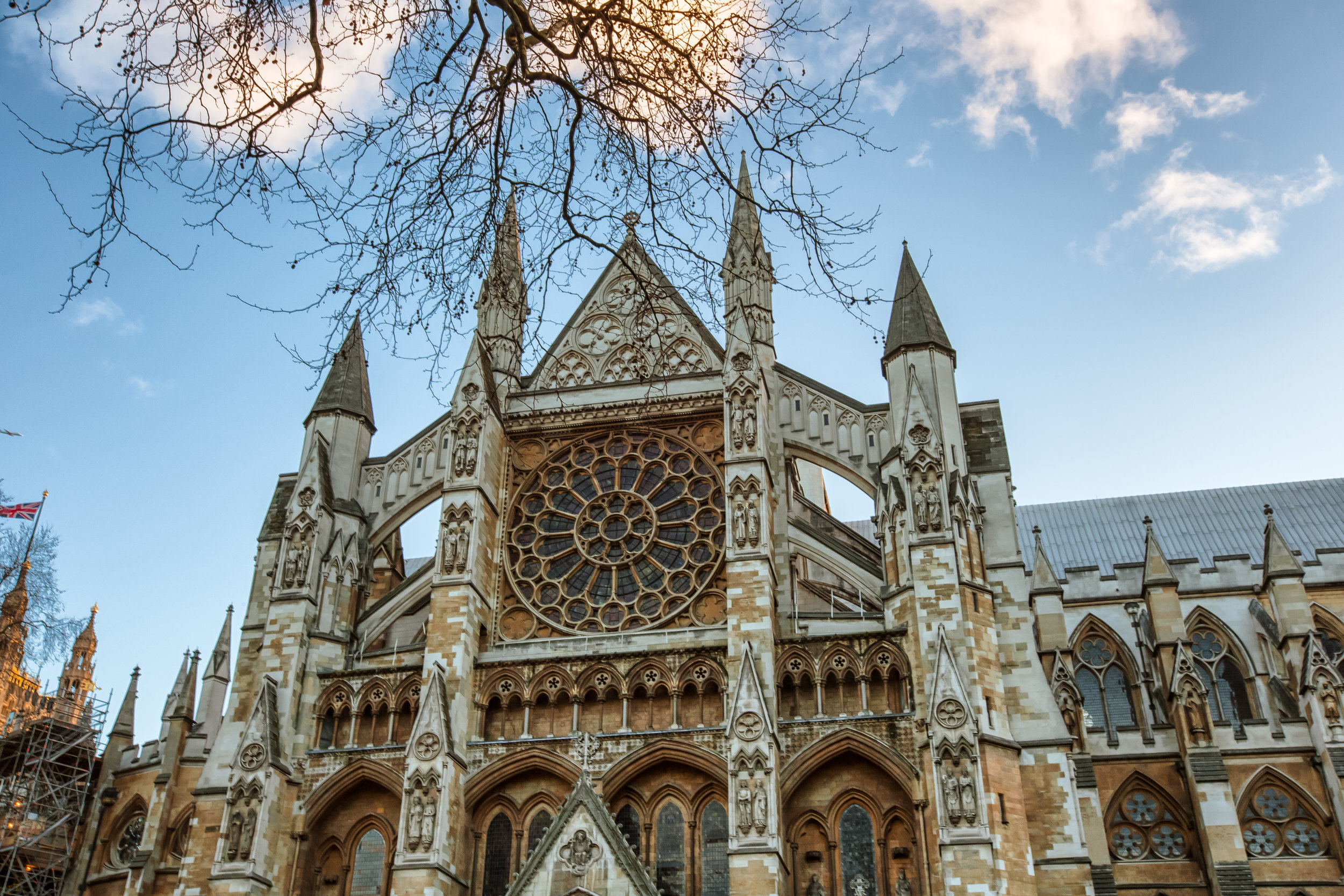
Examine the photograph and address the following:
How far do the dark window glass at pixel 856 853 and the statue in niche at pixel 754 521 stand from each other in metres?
4.76

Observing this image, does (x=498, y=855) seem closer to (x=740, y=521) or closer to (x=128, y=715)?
(x=740, y=521)

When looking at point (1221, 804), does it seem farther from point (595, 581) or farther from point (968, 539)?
point (595, 581)

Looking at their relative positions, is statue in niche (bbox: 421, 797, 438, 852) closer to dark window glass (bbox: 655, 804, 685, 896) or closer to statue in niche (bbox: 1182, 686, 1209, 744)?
dark window glass (bbox: 655, 804, 685, 896)

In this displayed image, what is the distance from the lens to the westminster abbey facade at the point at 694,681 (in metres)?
18.5

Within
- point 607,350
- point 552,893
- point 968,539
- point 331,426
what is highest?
point 607,350

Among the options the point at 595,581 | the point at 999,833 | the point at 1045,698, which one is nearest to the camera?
the point at 999,833

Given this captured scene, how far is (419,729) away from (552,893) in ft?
12.1

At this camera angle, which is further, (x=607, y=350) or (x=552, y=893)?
(x=607, y=350)

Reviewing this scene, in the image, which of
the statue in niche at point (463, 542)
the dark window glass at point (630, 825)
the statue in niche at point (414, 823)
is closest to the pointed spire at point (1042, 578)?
the dark window glass at point (630, 825)

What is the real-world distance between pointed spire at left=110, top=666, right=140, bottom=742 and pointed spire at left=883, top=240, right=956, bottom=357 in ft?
72.3

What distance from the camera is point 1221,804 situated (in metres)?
24.5

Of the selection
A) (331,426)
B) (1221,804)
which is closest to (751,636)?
(331,426)

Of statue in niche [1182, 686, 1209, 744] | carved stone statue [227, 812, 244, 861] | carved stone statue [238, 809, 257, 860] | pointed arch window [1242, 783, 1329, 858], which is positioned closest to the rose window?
carved stone statue [238, 809, 257, 860]

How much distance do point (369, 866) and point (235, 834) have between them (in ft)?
7.72
